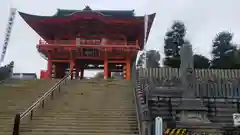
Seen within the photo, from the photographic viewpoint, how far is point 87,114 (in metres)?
12.3

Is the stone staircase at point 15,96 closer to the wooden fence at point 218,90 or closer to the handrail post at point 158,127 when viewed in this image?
the handrail post at point 158,127

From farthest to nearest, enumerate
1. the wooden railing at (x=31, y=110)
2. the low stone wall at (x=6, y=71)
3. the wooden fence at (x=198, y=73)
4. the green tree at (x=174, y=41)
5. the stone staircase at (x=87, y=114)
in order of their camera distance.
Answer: the green tree at (x=174, y=41) < the low stone wall at (x=6, y=71) < the wooden fence at (x=198, y=73) < the stone staircase at (x=87, y=114) < the wooden railing at (x=31, y=110)

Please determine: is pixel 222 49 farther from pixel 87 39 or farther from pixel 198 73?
pixel 87 39

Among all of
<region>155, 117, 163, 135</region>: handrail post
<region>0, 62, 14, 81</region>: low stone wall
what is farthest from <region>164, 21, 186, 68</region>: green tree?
<region>155, 117, 163, 135</region>: handrail post

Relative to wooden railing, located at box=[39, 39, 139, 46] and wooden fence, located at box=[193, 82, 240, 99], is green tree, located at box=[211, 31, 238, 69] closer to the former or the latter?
wooden railing, located at box=[39, 39, 139, 46]

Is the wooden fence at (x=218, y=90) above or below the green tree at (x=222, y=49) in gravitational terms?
below

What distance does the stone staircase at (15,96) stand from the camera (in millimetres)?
11492

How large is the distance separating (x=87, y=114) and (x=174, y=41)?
1844 cm

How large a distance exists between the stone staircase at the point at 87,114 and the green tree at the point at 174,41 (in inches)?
502

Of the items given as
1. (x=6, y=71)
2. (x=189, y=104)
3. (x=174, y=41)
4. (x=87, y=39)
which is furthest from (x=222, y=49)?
(x=6, y=71)

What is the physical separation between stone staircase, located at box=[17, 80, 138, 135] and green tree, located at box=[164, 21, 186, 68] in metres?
12.7

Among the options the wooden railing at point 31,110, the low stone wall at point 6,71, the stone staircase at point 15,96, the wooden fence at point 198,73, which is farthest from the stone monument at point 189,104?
the low stone wall at point 6,71

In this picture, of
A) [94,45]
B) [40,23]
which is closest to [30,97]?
[94,45]

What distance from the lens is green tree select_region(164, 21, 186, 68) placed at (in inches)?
1112
